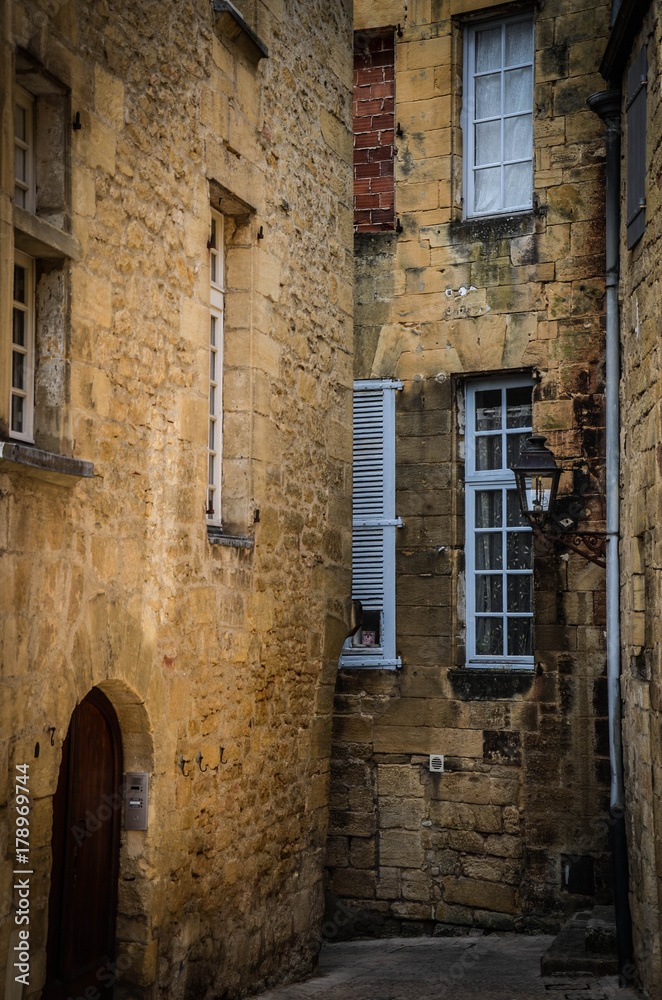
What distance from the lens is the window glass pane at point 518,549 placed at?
8586mm

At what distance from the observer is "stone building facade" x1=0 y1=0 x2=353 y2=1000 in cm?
443

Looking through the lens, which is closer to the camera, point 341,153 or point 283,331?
point 283,331

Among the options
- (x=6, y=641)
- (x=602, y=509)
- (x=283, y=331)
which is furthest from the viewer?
(x=602, y=509)

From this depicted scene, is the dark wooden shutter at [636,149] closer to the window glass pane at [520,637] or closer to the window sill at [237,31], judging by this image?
the window sill at [237,31]

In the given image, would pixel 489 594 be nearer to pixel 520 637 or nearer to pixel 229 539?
pixel 520 637

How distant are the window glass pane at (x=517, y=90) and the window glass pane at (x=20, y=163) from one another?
16.6 feet

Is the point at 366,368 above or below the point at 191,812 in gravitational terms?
above

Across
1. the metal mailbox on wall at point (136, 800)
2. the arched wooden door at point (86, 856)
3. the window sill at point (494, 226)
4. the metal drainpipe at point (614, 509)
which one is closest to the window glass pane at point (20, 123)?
the arched wooden door at point (86, 856)

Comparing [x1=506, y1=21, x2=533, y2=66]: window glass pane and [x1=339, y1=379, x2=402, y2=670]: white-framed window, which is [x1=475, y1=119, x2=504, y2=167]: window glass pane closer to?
[x1=506, y1=21, x2=533, y2=66]: window glass pane

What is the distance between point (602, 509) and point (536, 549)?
0.51m

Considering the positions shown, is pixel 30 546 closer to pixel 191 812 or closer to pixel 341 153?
pixel 191 812

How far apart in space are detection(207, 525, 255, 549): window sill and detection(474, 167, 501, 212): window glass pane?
3.86 m

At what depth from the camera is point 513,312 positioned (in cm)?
854

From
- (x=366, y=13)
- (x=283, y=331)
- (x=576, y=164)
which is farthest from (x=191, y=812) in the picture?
(x=366, y=13)
